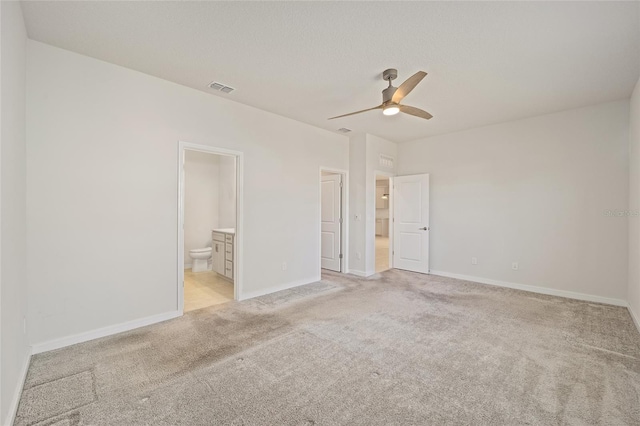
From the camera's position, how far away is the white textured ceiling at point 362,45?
216 cm

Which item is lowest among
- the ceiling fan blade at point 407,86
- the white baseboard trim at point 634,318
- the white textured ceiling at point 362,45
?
the white baseboard trim at point 634,318

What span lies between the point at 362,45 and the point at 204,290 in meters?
4.06

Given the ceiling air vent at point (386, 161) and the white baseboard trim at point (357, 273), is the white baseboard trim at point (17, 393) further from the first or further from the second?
the ceiling air vent at point (386, 161)

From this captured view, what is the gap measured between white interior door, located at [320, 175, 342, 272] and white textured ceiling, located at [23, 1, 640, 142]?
2348mm

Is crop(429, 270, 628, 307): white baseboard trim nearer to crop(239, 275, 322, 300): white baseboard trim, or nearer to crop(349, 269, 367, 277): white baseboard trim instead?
crop(349, 269, 367, 277): white baseboard trim

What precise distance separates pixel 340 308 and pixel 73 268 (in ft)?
9.73

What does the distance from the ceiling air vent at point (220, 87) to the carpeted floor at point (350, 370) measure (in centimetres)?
282

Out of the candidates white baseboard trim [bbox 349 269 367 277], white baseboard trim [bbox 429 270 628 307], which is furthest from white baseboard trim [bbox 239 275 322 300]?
white baseboard trim [bbox 429 270 628 307]

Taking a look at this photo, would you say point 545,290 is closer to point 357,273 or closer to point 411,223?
point 411,223

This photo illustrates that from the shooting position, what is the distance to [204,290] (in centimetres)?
452

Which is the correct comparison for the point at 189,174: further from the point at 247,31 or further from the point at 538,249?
the point at 538,249

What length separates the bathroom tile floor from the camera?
155 inches

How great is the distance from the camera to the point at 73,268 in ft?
9.04

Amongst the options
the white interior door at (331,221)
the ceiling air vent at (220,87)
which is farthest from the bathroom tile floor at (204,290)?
the ceiling air vent at (220,87)
